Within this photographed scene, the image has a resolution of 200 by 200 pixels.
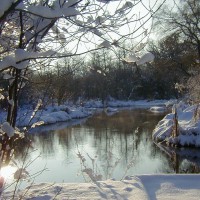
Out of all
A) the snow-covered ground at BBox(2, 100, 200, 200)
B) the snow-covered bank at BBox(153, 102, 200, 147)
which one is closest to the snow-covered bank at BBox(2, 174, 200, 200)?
the snow-covered ground at BBox(2, 100, 200, 200)

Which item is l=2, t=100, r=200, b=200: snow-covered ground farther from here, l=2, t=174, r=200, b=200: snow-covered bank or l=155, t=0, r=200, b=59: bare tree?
l=155, t=0, r=200, b=59: bare tree

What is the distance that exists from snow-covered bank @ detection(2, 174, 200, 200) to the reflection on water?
91.3 inches

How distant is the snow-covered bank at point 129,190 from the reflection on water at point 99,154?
232 cm

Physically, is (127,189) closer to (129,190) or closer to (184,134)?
(129,190)

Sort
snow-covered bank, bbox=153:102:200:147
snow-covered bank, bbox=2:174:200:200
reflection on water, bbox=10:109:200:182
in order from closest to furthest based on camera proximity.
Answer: snow-covered bank, bbox=2:174:200:200, reflection on water, bbox=10:109:200:182, snow-covered bank, bbox=153:102:200:147

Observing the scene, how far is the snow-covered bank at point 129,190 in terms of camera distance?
3617 millimetres

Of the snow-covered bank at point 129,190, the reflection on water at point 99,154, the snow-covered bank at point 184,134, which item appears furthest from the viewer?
the snow-covered bank at point 184,134

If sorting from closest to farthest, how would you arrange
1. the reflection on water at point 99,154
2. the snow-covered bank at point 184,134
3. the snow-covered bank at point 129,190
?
the snow-covered bank at point 129,190
the reflection on water at point 99,154
the snow-covered bank at point 184,134

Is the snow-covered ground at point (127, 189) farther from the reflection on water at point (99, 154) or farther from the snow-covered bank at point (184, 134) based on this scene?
the snow-covered bank at point (184, 134)

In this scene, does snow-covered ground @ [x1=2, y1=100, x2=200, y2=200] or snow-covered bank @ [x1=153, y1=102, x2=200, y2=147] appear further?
snow-covered bank @ [x1=153, y1=102, x2=200, y2=147]

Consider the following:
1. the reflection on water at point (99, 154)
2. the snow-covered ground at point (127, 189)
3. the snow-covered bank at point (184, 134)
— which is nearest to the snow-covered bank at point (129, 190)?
the snow-covered ground at point (127, 189)

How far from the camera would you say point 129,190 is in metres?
3.82

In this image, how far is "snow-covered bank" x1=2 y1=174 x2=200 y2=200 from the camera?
362cm

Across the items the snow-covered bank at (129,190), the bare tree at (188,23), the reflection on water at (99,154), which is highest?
the bare tree at (188,23)
